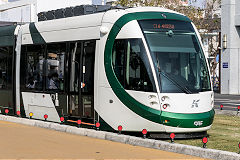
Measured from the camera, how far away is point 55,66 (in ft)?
51.9

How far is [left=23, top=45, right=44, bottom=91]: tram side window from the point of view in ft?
54.2

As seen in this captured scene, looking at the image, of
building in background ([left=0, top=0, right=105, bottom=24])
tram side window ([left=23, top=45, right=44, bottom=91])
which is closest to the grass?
tram side window ([left=23, top=45, right=44, bottom=91])

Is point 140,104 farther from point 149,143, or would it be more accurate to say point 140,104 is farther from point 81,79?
point 81,79

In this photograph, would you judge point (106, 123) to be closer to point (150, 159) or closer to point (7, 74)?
point (150, 159)

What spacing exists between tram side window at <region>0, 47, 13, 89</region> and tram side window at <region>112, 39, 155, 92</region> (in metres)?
5.86

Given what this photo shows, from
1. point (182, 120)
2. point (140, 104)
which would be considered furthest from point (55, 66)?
point (182, 120)

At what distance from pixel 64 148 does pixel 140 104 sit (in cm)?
238

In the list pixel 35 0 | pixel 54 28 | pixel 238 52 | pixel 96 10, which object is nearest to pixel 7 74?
pixel 54 28

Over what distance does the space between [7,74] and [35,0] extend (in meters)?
32.8

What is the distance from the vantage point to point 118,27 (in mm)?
13414

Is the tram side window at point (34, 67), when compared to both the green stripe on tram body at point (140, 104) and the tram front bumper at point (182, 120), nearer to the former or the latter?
the green stripe on tram body at point (140, 104)

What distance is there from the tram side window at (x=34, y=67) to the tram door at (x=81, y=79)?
1.84 m

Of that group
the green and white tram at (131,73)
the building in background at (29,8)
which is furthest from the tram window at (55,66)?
the building in background at (29,8)

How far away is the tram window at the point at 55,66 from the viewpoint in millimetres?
15398
